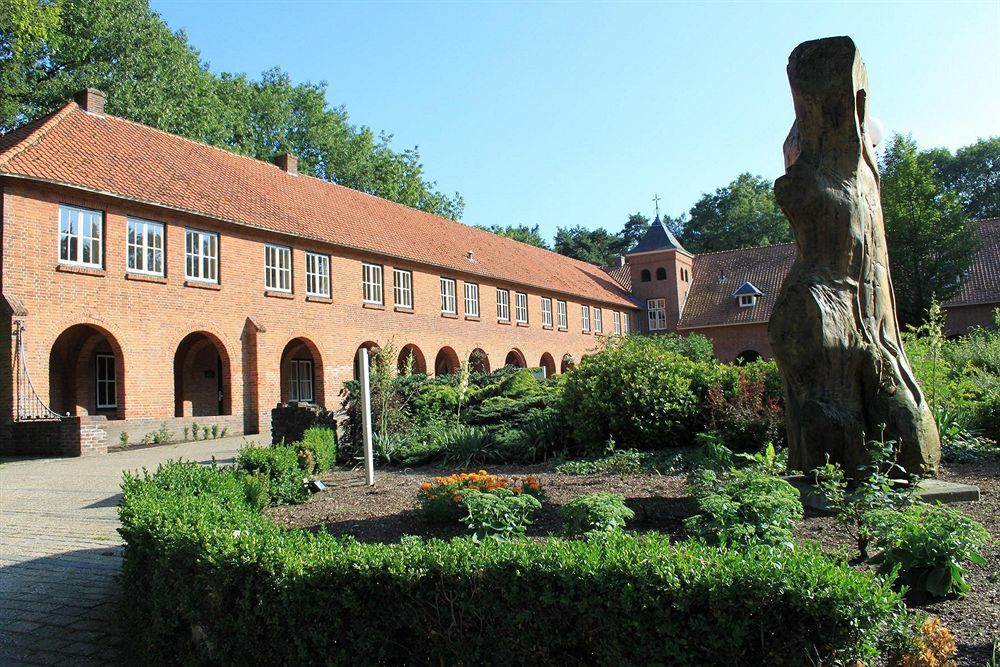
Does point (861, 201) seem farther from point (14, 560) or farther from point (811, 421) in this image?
point (14, 560)

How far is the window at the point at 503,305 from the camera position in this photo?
116ft

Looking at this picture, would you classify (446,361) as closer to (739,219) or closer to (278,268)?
(278,268)

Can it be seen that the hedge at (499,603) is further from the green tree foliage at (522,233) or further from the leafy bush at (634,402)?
the green tree foliage at (522,233)

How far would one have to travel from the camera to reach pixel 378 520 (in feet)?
22.3

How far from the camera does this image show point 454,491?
252 inches

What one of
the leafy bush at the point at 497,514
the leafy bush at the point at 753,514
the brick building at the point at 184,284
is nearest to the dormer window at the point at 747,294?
the brick building at the point at 184,284

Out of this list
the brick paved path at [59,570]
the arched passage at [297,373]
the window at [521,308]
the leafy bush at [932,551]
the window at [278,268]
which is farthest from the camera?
the window at [521,308]

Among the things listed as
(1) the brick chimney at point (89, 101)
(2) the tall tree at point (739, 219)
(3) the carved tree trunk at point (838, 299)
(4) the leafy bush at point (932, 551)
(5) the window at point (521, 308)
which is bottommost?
(4) the leafy bush at point (932, 551)

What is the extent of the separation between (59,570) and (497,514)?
12.9 feet

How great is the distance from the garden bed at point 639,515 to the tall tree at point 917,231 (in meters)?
25.2

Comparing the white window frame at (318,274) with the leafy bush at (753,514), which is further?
the white window frame at (318,274)

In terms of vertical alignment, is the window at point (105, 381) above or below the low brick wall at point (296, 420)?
above

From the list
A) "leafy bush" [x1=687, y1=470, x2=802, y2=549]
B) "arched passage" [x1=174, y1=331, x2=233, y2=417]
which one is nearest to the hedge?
"leafy bush" [x1=687, y1=470, x2=802, y2=549]

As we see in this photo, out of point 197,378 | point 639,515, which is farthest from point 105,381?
point 639,515
